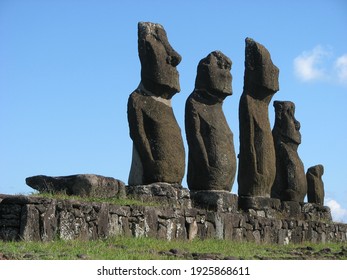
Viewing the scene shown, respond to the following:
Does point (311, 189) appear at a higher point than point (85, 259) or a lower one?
higher

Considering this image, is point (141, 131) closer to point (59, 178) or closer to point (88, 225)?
point (59, 178)

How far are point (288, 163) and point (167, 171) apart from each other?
6.04 meters

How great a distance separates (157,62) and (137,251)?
A: 4.74 m

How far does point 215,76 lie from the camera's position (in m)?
15.3

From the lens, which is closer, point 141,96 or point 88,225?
point 88,225

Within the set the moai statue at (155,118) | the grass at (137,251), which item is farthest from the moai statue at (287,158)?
the grass at (137,251)

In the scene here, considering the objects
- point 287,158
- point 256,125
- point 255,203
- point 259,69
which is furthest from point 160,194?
point 287,158

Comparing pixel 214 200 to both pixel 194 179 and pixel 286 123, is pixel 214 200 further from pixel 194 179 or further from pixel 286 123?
pixel 286 123

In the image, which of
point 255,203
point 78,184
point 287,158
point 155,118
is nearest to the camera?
point 78,184

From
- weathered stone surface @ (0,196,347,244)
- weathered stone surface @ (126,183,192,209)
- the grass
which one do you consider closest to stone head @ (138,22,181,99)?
weathered stone surface @ (126,183,192,209)

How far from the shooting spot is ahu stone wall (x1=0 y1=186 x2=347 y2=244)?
406 inches

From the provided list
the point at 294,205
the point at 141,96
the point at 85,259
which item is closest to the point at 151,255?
the point at 85,259

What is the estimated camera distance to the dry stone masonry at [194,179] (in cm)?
1092

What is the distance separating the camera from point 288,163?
62.5 feet
